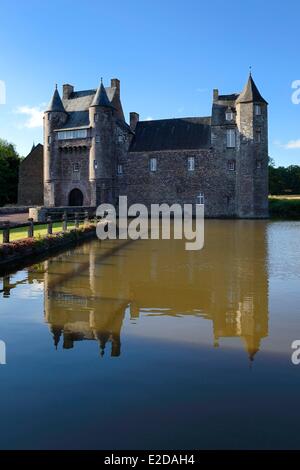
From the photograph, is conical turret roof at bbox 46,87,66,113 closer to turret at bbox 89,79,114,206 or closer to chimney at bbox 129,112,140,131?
turret at bbox 89,79,114,206

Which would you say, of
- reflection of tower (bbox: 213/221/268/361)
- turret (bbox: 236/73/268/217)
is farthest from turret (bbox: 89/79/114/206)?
reflection of tower (bbox: 213/221/268/361)

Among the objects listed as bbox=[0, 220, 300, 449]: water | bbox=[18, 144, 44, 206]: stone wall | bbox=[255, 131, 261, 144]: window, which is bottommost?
bbox=[0, 220, 300, 449]: water

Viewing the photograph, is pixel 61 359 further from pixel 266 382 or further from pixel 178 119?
pixel 178 119

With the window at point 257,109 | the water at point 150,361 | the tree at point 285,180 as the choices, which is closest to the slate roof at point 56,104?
the window at point 257,109

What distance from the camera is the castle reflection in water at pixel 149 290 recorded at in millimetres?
7113

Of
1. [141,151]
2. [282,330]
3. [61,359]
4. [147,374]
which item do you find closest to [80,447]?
[147,374]

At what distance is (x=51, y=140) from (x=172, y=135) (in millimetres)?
12253

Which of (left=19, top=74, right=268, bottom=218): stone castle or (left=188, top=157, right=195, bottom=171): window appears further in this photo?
(left=188, top=157, right=195, bottom=171): window

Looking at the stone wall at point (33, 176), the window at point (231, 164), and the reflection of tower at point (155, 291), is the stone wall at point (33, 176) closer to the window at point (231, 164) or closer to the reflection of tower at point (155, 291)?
the window at point (231, 164)

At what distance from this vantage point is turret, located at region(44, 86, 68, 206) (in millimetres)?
43219

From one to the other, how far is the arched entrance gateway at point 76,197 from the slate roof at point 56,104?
8.02 m

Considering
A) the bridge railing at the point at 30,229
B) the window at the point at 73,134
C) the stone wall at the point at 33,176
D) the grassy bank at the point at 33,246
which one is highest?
the window at the point at 73,134

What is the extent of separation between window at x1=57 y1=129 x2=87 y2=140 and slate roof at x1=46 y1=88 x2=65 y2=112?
90.7 inches

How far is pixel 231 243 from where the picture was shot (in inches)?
763
